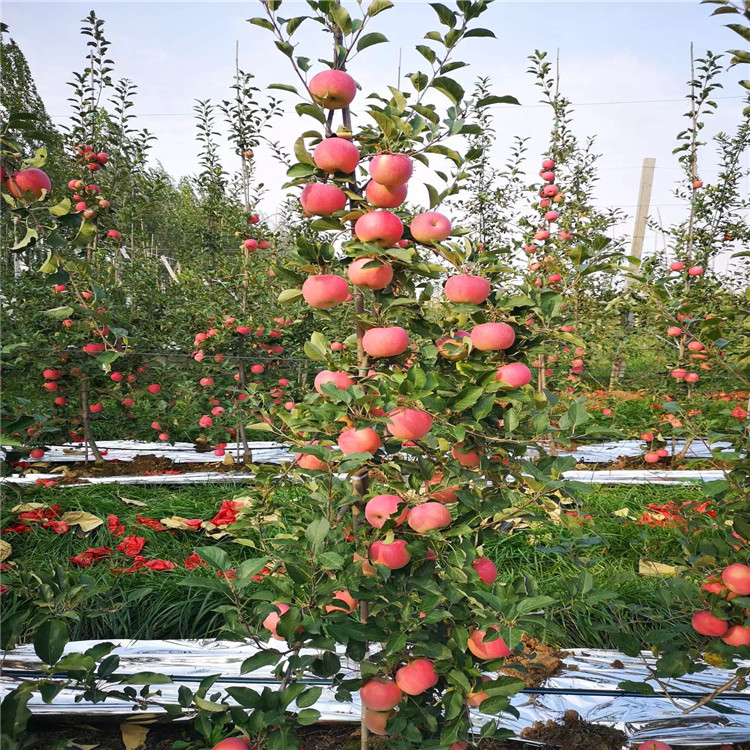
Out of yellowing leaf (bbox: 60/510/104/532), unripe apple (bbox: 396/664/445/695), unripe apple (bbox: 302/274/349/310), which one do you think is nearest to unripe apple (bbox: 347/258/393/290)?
unripe apple (bbox: 302/274/349/310)

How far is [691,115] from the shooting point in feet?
15.0

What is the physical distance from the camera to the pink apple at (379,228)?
106cm

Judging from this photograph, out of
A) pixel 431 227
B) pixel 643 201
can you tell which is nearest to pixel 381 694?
pixel 431 227

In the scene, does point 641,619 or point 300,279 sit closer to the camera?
point 300,279

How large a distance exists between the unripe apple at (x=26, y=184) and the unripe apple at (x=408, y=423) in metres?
0.77

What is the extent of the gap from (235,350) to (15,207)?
10.1 feet

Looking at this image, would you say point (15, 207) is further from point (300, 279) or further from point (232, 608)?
point (232, 608)

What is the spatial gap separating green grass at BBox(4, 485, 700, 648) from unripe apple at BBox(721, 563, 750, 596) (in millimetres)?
91

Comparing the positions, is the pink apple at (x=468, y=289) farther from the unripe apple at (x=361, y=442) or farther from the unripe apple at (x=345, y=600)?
the unripe apple at (x=345, y=600)

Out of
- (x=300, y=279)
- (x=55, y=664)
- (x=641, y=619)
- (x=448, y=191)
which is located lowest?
(x=641, y=619)

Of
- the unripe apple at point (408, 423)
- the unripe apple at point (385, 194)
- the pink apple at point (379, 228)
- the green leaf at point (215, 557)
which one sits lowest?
the green leaf at point (215, 557)

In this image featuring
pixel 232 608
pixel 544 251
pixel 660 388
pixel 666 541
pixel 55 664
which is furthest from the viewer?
pixel 660 388

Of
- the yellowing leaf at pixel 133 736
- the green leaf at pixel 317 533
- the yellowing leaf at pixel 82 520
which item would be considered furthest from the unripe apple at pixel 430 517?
the yellowing leaf at pixel 82 520

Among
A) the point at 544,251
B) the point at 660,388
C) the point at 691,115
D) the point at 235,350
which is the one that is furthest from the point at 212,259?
the point at 691,115
